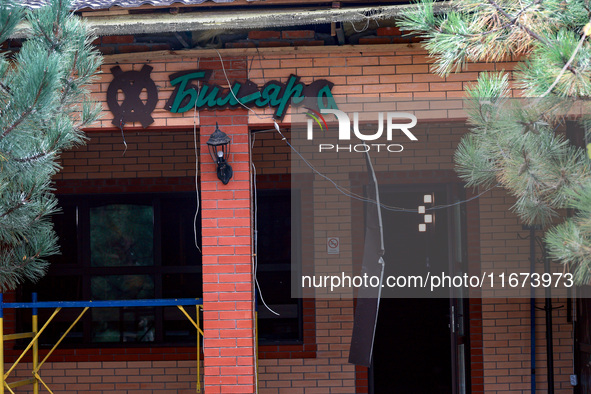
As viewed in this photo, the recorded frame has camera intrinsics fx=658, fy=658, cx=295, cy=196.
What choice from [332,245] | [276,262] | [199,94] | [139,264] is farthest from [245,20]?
[139,264]

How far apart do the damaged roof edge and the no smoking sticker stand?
3007 millimetres

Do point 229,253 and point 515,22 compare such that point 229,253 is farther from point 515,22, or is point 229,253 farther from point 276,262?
point 515,22

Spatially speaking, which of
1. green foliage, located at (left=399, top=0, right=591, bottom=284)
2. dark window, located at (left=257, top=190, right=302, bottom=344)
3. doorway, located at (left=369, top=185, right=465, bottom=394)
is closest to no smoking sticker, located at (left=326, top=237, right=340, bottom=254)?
dark window, located at (left=257, top=190, right=302, bottom=344)

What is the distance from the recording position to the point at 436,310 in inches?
308

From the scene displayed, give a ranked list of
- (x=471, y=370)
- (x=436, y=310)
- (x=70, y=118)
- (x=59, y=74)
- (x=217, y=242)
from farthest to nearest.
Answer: (x=436, y=310) < (x=471, y=370) < (x=217, y=242) < (x=70, y=118) < (x=59, y=74)

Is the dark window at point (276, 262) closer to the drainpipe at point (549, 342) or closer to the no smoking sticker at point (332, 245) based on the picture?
the no smoking sticker at point (332, 245)

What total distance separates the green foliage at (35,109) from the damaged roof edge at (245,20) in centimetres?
85

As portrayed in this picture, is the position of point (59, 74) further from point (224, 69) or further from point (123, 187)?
point (123, 187)

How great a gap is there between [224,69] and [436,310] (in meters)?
4.19

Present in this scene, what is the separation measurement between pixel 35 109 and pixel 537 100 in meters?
2.46

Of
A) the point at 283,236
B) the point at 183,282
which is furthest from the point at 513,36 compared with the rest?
the point at 183,282

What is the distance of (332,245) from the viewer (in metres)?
6.98

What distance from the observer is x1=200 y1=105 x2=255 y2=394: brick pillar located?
16.7 ft

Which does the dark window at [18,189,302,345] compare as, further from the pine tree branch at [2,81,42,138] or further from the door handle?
the pine tree branch at [2,81,42,138]
